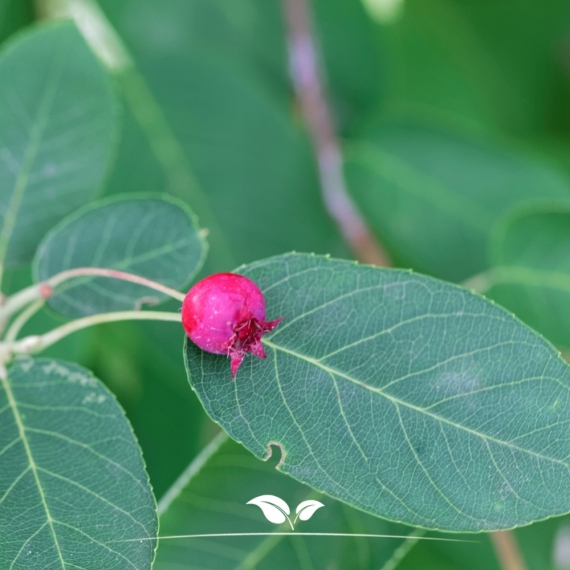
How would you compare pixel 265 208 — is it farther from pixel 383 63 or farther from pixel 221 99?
pixel 383 63

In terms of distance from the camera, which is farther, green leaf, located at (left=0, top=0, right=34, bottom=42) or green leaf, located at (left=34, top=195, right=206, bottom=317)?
green leaf, located at (left=0, top=0, right=34, bottom=42)

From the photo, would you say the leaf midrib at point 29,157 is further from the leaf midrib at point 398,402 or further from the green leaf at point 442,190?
the green leaf at point 442,190

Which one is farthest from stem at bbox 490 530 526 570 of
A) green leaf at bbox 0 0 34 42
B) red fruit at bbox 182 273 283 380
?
green leaf at bbox 0 0 34 42

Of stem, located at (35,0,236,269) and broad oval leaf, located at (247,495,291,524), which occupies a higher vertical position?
stem, located at (35,0,236,269)

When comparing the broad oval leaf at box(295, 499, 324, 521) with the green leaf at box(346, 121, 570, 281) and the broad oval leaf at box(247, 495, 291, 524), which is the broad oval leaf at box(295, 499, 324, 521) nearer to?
the broad oval leaf at box(247, 495, 291, 524)

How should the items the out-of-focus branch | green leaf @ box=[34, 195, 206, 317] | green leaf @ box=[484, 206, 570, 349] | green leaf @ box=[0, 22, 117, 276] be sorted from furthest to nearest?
the out-of-focus branch → green leaf @ box=[484, 206, 570, 349] → green leaf @ box=[0, 22, 117, 276] → green leaf @ box=[34, 195, 206, 317]

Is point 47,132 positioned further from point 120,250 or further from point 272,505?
point 272,505
